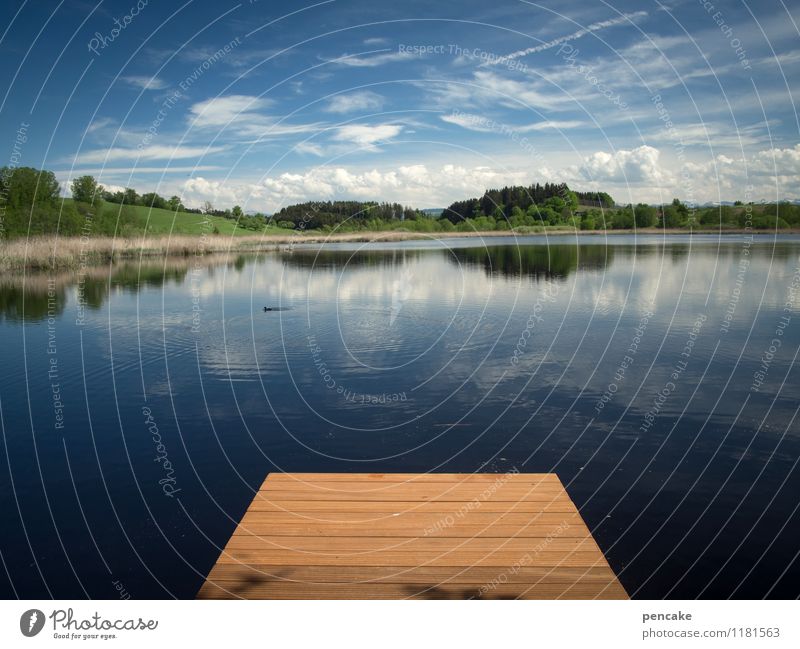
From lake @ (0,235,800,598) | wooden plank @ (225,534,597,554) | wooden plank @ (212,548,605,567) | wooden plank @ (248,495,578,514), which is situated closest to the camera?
wooden plank @ (212,548,605,567)

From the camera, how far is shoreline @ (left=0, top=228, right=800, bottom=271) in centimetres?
4912

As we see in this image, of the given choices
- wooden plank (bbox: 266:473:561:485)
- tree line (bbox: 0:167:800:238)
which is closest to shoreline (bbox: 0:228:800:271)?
tree line (bbox: 0:167:800:238)

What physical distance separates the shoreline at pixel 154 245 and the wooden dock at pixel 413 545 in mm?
49457

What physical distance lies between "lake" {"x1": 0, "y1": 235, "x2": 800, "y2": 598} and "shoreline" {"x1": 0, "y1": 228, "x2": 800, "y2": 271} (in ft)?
71.7

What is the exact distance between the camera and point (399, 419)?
45.4 ft

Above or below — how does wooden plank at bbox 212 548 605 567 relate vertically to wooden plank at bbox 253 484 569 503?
below

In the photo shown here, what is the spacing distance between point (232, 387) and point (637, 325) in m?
16.0

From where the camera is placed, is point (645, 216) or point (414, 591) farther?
point (645, 216)

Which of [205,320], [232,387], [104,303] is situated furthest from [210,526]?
[104,303]

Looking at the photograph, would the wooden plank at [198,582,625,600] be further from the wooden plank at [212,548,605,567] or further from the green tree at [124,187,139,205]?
the green tree at [124,187,139,205]

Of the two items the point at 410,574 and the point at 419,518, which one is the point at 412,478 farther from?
the point at 410,574

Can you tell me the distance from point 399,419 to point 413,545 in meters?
6.94

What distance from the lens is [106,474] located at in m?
11.3

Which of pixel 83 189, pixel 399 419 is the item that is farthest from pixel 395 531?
pixel 83 189
